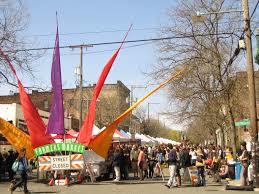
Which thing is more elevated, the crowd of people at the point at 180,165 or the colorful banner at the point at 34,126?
the colorful banner at the point at 34,126

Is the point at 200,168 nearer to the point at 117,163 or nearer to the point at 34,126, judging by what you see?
the point at 117,163

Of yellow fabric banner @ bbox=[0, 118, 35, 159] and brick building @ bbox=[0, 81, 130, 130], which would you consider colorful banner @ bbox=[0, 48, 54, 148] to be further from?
brick building @ bbox=[0, 81, 130, 130]

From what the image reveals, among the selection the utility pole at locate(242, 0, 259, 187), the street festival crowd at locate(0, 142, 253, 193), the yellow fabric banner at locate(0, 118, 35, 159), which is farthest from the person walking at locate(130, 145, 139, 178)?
the utility pole at locate(242, 0, 259, 187)

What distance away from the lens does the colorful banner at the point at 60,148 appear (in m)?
21.0

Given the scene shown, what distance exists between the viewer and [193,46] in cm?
2862

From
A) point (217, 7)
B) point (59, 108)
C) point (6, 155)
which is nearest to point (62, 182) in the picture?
point (59, 108)

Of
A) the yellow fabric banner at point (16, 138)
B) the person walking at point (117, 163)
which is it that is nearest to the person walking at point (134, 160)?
the person walking at point (117, 163)

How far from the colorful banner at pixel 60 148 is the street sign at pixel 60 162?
1.26 ft

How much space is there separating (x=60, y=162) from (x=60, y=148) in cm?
64

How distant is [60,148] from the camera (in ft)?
69.0

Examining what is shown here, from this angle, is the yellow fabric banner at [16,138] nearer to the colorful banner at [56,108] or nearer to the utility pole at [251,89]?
the colorful banner at [56,108]

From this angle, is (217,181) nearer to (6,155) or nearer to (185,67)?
(185,67)

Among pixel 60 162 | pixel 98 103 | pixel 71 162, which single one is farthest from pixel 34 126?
pixel 98 103

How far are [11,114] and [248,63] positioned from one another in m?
25.3
